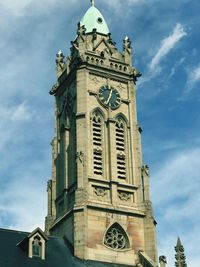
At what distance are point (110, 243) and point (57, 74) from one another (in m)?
22.0

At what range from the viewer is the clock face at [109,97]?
6700 centimetres

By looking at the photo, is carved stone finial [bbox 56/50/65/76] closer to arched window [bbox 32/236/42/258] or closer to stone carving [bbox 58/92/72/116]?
stone carving [bbox 58/92/72/116]

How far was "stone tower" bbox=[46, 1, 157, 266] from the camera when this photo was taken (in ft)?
197

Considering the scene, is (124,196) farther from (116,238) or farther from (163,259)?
(163,259)

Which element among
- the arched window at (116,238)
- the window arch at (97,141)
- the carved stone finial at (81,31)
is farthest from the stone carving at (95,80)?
the arched window at (116,238)

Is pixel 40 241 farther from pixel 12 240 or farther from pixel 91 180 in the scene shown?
pixel 91 180

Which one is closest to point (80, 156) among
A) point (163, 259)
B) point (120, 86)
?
point (120, 86)

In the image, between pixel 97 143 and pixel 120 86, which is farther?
pixel 120 86

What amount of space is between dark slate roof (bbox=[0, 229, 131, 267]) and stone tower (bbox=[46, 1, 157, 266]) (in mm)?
797

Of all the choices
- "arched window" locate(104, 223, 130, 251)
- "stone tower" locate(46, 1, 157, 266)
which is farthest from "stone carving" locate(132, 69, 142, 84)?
"arched window" locate(104, 223, 130, 251)

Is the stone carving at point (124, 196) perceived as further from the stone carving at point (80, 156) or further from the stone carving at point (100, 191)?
the stone carving at point (80, 156)

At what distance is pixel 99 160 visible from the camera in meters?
64.0

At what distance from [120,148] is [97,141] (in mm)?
2665

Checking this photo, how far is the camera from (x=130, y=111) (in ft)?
224
